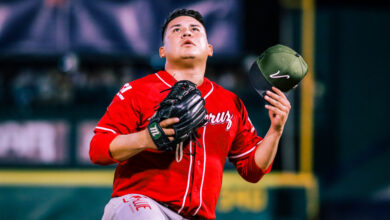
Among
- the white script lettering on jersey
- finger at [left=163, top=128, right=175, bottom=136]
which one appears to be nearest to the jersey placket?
the white script lettering on jersey

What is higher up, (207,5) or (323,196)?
(207,5)

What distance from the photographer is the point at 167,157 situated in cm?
324

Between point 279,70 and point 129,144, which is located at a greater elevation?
point 279,70

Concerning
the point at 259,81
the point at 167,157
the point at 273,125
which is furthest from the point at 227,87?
the point at 167,157

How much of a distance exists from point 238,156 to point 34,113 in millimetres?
4814

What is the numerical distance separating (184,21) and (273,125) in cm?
79

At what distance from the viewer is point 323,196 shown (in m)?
8.40

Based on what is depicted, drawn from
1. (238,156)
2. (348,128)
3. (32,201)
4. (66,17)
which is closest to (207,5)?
(66,17)

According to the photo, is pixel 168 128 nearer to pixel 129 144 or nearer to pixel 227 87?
pixel 129 144

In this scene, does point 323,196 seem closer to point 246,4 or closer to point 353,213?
point 353,213

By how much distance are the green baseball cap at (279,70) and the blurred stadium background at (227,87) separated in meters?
4.31

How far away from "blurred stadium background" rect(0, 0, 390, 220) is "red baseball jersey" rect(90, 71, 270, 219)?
4258 mm

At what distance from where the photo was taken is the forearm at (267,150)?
334 centimetres

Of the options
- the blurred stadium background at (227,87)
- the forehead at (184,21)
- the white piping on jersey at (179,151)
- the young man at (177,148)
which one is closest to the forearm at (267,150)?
the young man at (177,148)
